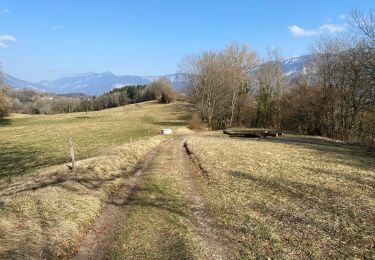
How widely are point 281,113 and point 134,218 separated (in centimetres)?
6054

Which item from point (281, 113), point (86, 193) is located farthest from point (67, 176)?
point (281, 113)

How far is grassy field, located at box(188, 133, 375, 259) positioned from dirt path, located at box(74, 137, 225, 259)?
1.91ft

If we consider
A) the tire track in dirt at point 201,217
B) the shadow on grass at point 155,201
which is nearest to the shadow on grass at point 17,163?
the tire track in dirt at point 201,217

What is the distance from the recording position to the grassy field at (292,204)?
Answer: 11.6 metres

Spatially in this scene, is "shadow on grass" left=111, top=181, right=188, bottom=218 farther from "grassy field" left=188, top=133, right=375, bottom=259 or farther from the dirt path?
"grassy field" left=188, top=133, right=375, bottom=259

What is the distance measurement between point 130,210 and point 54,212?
3291 millimetres

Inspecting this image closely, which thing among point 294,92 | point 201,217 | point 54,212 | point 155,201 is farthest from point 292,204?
point 294,92

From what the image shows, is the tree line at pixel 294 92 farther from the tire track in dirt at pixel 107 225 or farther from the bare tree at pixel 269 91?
the tire track in dirt at pixel 107 225

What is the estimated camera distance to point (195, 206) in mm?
15922

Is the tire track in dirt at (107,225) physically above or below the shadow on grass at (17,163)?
above

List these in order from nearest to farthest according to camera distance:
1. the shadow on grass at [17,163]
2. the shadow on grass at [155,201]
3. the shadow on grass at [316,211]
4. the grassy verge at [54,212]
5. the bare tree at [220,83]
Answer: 1. the grassy verge at [54,212]
2. the shadow on grass at [316,211]
3. the shadow on grass at [155,201]
4. the shadow on grass at [17,163]
5. the bare tree at [220,83]

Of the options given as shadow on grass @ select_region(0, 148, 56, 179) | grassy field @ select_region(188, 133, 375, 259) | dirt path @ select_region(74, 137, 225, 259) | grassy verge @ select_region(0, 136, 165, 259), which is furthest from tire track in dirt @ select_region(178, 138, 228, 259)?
shadow on grass @ select_region(0, 148, 56, 179)

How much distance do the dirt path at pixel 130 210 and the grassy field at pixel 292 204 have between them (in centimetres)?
58

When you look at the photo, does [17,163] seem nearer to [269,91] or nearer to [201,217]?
[201,217]
